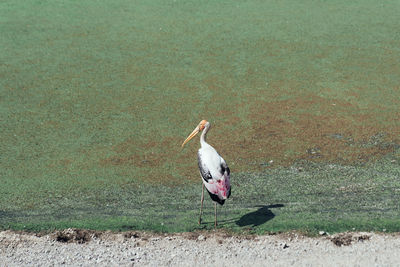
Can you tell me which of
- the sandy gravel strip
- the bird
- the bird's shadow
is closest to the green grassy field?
the bird's shadow

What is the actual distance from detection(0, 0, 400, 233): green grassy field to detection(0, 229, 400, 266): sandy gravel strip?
232 millimetres

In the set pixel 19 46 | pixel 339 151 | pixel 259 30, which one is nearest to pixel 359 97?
pixel 339 151

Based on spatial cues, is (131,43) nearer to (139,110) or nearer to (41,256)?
(139,110)

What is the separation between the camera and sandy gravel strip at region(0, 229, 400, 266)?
5922 millimetres

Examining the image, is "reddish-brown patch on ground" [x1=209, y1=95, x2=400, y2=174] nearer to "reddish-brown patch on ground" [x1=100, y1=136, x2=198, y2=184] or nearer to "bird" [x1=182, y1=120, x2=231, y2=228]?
"reddish-brown patch on ground" [x1=100, y1=136, x2=198, y2=184]

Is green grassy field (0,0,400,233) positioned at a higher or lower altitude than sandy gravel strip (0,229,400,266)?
higher

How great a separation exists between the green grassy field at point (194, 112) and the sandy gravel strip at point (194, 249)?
0.76 ft

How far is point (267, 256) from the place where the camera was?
600 centimetres

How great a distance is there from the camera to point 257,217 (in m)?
6.70

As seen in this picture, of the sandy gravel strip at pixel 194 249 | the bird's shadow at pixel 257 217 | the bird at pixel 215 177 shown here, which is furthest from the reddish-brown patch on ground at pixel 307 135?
the sandy gravel strip at pixel 194 249

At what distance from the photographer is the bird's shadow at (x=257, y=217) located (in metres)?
6.60

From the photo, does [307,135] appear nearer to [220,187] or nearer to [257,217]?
[257,217]

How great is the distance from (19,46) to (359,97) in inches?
302

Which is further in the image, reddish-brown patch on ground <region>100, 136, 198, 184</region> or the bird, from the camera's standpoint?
reddish-brown patch on ground <region>100, 136, 198, 184</region>
